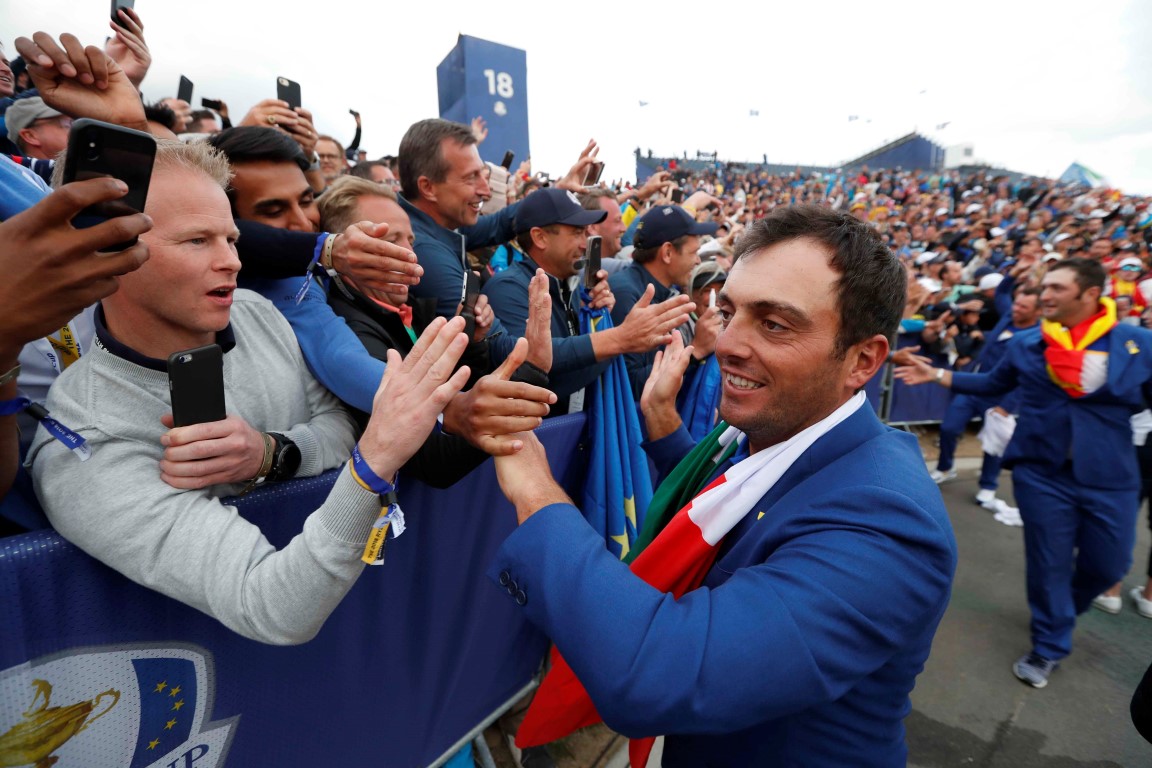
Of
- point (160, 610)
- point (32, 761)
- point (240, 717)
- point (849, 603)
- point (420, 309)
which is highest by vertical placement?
point (420, 309)

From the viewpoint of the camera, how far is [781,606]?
100 centimetres

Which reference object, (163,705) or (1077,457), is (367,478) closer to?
(163,705)

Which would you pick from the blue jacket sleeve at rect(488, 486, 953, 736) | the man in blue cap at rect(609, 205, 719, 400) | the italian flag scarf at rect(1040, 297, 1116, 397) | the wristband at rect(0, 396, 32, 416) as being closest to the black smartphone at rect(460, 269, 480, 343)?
the blue jacket sleeve at rect(488, 486, 953, 736)

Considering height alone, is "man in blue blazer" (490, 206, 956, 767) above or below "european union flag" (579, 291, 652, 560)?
above

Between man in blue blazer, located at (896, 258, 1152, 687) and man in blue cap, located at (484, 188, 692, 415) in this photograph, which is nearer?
man in blue cap, located at (484, 188, 692, 415)

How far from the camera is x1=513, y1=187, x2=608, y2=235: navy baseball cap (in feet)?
10.5

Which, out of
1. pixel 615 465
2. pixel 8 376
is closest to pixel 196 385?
pixel 8 376

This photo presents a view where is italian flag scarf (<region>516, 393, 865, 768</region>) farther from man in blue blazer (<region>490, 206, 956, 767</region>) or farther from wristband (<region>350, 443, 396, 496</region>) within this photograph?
wristband (<region>350, 443, 396, 496</region>)

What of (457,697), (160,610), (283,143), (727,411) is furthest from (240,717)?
(283,143)

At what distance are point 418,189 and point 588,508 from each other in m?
2.02

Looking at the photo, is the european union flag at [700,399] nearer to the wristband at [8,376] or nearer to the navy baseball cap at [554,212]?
the navy baseball cap at [554,212]

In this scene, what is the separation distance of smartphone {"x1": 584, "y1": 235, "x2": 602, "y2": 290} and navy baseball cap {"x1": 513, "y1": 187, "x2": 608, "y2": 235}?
1.10 feet

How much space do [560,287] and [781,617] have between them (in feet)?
8.45

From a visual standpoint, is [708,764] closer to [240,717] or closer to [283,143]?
[240,717]
